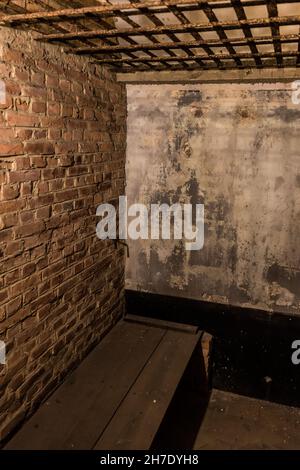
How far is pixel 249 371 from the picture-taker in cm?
397

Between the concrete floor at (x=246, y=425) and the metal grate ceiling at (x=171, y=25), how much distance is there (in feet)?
10.6

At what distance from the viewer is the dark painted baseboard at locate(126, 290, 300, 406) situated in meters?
3.79

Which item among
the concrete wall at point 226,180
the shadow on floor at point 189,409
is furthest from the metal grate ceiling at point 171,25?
the shadow on floor at point 189,409

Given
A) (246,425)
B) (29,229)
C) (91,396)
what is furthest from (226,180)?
(246,425)

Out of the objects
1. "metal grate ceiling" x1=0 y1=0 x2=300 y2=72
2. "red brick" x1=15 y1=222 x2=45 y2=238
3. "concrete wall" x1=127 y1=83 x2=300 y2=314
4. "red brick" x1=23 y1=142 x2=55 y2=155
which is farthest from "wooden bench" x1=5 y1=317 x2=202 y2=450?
"metal grate ceiling" x1=0 y1=0 x2=300 y2=72

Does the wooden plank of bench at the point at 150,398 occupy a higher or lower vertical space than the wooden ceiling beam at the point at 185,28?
lower

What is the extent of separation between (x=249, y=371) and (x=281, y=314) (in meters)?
0.74

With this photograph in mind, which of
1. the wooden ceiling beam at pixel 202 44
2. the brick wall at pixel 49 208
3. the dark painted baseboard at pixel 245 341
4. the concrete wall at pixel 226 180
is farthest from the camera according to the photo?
the dark painted baseboard at pixel 245 341

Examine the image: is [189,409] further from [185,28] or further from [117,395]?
[185,28]

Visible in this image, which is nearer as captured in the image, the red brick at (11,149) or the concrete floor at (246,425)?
the red brick at (11,149)

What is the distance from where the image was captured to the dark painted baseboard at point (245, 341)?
379cm

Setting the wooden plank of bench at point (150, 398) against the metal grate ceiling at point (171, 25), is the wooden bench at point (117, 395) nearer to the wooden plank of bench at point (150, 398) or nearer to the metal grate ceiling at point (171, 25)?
the wooden plank of bench at point (150, 398)

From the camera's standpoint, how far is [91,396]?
2.91 m

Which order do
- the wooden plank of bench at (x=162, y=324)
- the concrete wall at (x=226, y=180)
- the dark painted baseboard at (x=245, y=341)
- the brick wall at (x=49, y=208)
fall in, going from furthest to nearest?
the wooden plank of bench at (x=162, y=324), the dark painted baseboard at (x=245, y=341), the concrete wall at (x=226, y=180), the brick wall at (x=49, y=208)
